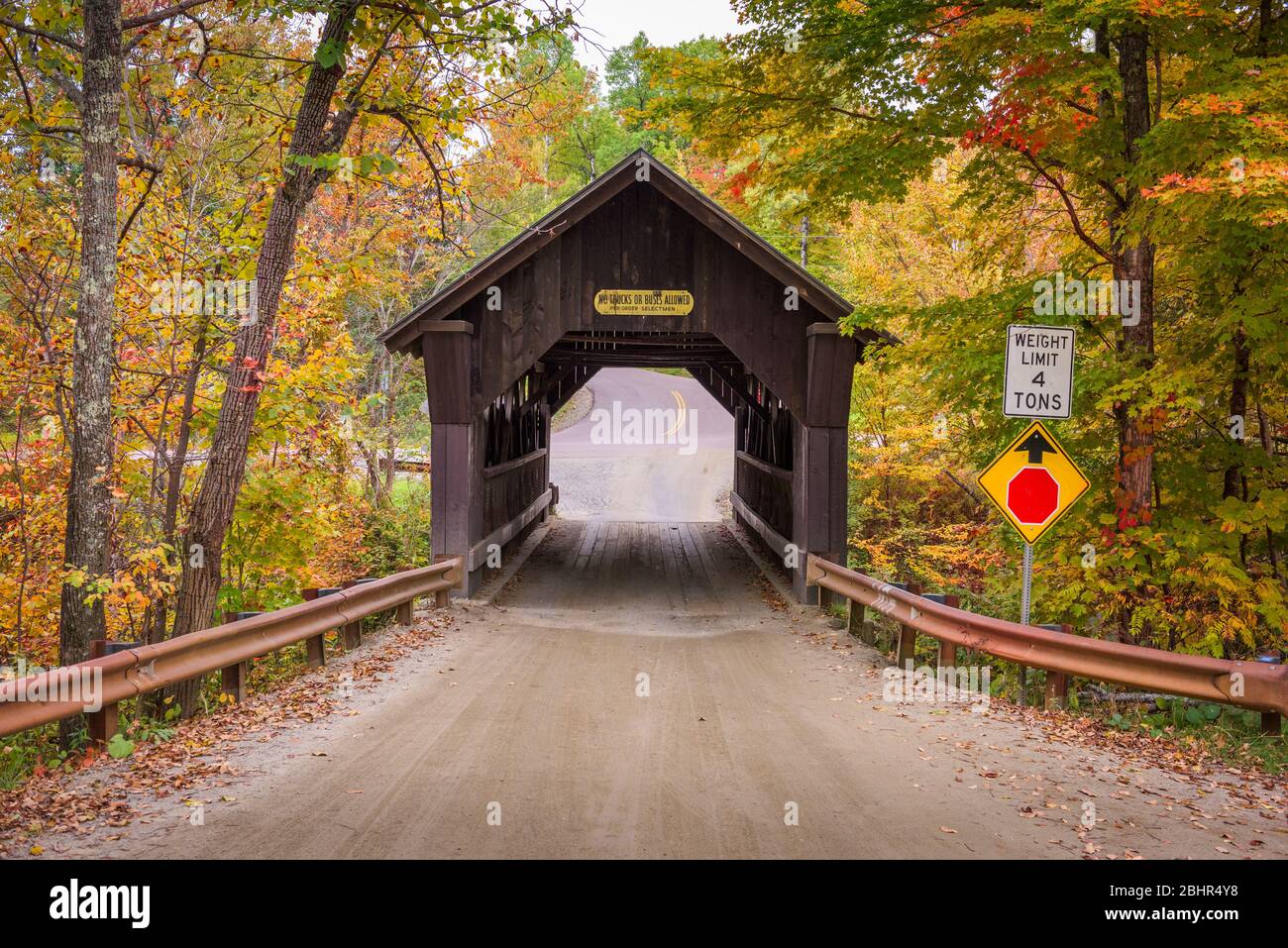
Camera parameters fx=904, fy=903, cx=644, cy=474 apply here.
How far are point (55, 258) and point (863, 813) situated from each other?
10.3 metres

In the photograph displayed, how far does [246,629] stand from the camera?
644cm

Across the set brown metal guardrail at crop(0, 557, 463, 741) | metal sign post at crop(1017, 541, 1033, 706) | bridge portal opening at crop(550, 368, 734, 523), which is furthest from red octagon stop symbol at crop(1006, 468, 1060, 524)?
bridge portal opening at crop(550, 368, 734, 523)

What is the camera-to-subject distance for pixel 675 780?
510 cm

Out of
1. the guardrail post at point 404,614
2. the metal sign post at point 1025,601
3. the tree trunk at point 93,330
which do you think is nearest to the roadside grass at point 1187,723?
the metal sign post at point 1025,601

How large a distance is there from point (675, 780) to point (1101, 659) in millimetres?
3017

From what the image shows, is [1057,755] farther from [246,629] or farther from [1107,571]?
[246,629]

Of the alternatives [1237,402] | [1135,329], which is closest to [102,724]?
[1135,329]

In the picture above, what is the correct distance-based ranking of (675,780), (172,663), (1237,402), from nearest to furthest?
(675,780)
(172,663)
(1237,402)

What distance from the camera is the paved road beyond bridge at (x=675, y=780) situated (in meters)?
4.12

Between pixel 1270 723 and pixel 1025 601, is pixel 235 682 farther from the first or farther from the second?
pixel 1270 723

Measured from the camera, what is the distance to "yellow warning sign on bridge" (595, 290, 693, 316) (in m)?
12.1

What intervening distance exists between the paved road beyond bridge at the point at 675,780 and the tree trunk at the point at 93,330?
7.90ft

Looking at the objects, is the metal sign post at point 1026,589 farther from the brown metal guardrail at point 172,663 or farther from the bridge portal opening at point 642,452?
the bridge portal opening at point 642,452
